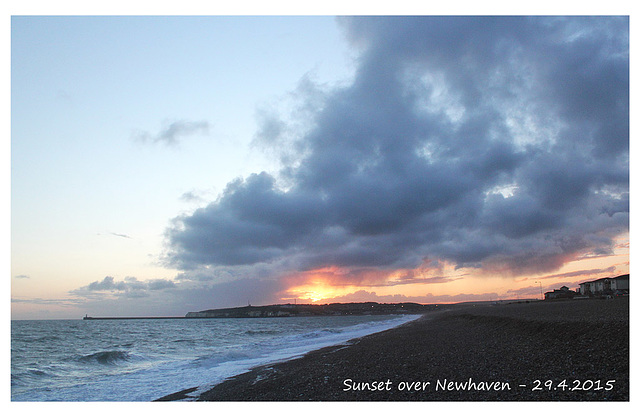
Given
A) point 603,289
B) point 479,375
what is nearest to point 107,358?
point 479,375

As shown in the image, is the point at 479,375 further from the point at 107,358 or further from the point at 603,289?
the point at 603,289

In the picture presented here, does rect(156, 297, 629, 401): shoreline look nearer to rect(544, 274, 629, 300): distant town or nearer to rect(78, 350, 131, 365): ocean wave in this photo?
rect(78, 350, 131, 365): ocean wave

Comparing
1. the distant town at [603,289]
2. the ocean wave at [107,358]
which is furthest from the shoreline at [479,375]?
the distant town at [603,289]

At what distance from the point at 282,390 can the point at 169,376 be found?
488 inches

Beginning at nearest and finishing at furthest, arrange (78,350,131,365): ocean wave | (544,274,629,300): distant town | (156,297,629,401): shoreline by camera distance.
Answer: (156,297,629,401): shoreline
(78,350,131,365): ocean wave
(544,274,629,300): distant town

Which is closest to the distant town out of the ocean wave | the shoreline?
the shoreline

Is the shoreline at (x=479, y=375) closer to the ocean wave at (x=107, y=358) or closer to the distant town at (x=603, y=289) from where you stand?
the ocean wave at (x=107, y=358)

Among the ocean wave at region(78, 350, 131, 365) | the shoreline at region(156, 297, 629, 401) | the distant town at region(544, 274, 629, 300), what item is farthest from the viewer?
the distant town at region(544, 274, 629, 300)

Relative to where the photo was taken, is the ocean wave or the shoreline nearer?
the shoreline

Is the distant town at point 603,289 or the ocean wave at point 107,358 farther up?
the distant town at point 603,289

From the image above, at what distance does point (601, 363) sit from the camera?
11.1m
